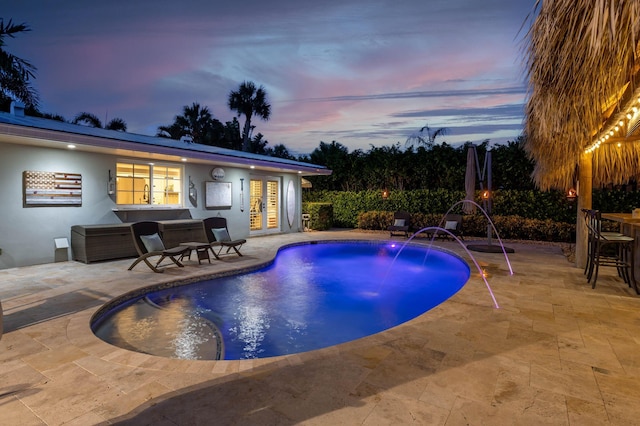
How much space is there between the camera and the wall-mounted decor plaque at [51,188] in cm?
812

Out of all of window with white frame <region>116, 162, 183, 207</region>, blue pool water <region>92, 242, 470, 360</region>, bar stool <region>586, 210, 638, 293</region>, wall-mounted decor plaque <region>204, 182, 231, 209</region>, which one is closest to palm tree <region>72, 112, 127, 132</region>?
window with white frame <region>116, 162, 183, 207</region>

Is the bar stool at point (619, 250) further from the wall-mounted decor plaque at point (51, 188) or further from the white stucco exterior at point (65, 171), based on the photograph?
the wall-mounted decor plaque at point (51, 188)

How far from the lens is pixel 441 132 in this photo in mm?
21078

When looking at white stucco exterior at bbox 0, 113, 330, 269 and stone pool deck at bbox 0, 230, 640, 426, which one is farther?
white stucco exterior at bbox 0, 113, 330, 269

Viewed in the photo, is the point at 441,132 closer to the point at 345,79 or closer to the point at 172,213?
the point at 345,79

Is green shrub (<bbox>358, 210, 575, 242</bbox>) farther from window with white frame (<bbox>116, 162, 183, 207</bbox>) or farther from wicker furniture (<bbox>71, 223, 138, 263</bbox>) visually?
wicker furniture (<bbox>71, 223, 138, 263</bbox>)

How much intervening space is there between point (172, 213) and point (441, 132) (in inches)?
656

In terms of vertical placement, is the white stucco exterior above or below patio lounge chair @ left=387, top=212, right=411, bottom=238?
above

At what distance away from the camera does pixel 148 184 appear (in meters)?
10.9

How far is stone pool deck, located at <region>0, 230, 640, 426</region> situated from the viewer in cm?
244

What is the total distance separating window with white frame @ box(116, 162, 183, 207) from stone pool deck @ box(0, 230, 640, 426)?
20.0 feet

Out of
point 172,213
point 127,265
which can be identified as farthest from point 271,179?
point 127,265

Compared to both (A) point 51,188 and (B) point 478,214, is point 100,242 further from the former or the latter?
(B) point 478,214

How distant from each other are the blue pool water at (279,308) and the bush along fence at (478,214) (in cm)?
459
